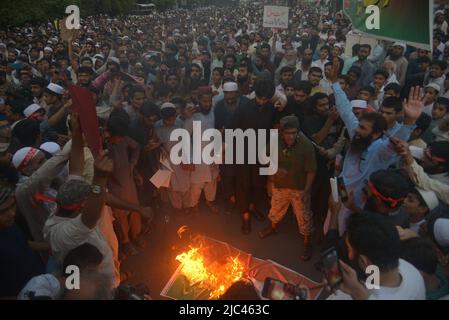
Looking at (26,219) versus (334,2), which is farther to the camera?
(334,2)

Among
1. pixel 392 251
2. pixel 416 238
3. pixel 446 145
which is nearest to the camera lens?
pixel 392 251

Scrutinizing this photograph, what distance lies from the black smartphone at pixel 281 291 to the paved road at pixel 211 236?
147 cm

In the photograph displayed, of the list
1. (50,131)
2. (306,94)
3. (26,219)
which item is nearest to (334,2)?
(306,94)

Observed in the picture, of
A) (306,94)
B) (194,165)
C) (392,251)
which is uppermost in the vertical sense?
(306,94)

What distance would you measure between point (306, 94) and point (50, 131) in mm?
3369

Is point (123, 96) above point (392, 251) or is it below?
above

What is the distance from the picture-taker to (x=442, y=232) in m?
2.57

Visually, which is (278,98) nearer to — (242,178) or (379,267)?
(242,178)

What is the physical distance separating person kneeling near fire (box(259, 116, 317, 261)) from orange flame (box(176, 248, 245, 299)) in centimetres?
88

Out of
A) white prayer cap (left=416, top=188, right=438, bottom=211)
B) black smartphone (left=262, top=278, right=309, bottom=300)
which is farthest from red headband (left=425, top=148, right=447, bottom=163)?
black smartphone (left=262, top=278, right=309, bottom=300)

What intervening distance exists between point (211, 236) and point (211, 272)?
31.3 inches

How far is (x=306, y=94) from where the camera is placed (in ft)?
15.1

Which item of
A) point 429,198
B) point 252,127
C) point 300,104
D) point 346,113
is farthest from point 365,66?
point 429,198

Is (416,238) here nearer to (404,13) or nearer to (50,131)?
(404,13)
